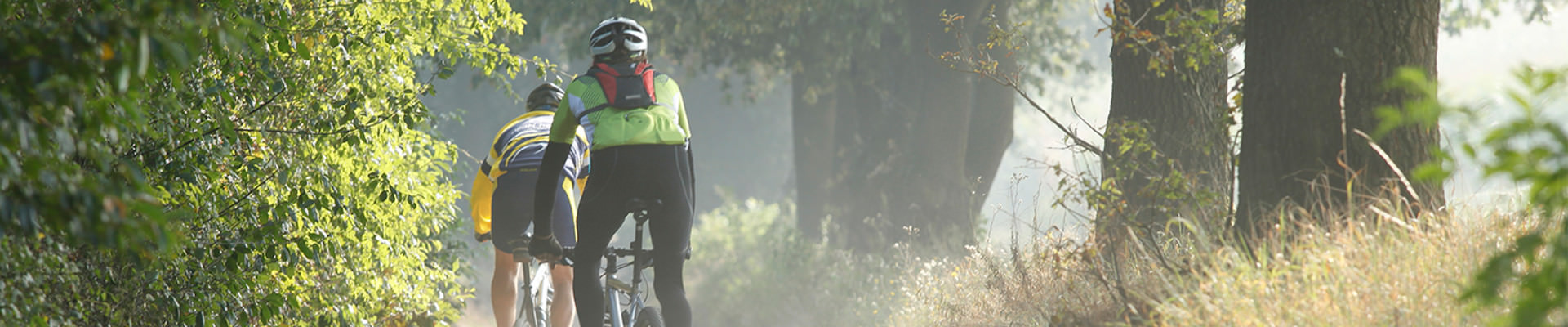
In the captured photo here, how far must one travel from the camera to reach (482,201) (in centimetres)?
700

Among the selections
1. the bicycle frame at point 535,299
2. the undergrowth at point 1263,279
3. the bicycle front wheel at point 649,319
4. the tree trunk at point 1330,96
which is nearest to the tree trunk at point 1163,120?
the undergrowth at point 1263,279

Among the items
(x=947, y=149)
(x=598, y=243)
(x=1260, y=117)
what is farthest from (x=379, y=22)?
(x=947, y=149)

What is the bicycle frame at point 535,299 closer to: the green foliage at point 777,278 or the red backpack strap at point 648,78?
Result: the red backpack strap at point 648,78

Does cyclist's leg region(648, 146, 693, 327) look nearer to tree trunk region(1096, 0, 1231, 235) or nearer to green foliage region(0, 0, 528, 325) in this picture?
green foliage region(0, 0, 528, 325)

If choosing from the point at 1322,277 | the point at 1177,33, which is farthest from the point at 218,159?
the point at 1177,33

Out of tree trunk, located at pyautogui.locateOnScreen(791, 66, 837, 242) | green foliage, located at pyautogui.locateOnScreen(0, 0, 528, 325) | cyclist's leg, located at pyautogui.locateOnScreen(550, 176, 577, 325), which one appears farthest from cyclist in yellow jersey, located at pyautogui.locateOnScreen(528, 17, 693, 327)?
tree trunk, located at pyautogui.locateOnScreen(791, 66, 837, 242)

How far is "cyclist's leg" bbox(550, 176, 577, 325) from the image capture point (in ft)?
20.8

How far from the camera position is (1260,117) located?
488 centimetres

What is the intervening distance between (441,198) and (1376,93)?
405cm

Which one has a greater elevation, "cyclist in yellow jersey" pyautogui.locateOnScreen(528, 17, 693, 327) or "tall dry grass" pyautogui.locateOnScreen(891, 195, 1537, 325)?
"cyclist in yellow jersey" pyautogui.locateOnScreen(528, 17, 693, 327)

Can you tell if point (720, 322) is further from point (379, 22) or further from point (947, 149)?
point (379, 22)

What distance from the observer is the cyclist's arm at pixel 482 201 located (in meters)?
6.89

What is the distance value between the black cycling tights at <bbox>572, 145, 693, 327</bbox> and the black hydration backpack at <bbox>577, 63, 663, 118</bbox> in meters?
0.17

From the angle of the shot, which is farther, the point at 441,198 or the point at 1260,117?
the point at 441,198
